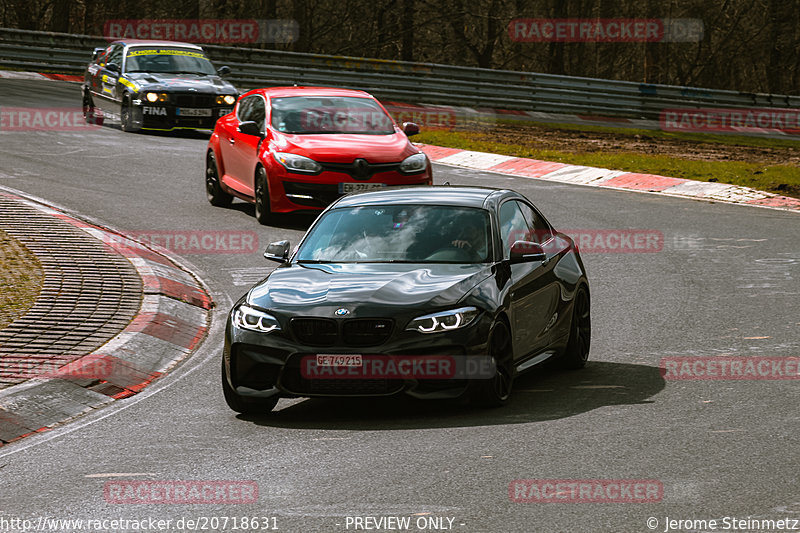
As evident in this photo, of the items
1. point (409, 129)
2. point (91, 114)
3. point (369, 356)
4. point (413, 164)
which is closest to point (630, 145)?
point (409, 129)

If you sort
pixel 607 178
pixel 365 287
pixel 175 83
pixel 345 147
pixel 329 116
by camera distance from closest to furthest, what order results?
pixel 365 287 → pixel 345 147 → pixel 329 116 → pixel 607 178 → pixel 175 83

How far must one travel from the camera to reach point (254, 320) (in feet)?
28.1

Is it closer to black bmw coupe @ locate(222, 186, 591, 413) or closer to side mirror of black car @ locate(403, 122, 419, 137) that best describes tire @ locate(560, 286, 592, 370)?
black bmw coupe @ locate(222, 186, 591, 413)

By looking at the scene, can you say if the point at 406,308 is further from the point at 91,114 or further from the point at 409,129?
the point at 91,114

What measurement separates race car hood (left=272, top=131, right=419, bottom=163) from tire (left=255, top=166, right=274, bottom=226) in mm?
421

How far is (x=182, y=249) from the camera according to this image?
15930mm

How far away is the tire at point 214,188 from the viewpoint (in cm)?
1888

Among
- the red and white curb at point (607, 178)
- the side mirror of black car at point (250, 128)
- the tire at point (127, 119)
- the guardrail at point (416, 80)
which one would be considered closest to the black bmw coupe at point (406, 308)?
the side mirror of black car at point (250, 128)

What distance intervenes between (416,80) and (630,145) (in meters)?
8.51

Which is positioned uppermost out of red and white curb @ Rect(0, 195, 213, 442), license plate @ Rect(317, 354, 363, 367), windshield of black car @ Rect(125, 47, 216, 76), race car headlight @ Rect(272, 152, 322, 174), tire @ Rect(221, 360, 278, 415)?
windshield of black car @ Rect(125, 47, 216, 76)

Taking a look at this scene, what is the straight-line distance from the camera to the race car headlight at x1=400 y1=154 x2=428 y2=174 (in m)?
17.0

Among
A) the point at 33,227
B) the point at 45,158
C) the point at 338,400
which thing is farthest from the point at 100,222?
the point at 338,400

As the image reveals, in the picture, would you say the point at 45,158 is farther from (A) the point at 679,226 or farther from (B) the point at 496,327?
(B) the point at 496,327

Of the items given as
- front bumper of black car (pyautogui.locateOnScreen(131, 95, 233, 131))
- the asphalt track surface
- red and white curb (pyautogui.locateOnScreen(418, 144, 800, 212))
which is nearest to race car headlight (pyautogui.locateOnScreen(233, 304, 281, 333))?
the asphalt track surface
